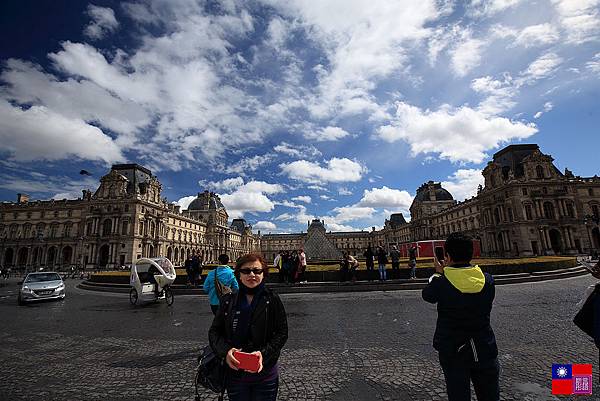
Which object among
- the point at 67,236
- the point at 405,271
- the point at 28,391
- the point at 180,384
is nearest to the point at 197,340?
the point at 180,384

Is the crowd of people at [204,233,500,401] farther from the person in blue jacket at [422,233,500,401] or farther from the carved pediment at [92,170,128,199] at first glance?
the carved pediment at [92,170,128,199]

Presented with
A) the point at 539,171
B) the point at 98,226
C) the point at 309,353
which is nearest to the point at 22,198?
the point at 98,226

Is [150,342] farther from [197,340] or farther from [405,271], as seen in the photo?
[405,271]

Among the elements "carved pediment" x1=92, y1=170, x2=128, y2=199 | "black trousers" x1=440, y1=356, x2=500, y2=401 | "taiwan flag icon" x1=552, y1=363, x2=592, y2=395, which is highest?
"carved pediment" x1=92, y1=170, x2=128, y2=199

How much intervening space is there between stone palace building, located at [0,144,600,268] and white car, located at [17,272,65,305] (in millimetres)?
24871

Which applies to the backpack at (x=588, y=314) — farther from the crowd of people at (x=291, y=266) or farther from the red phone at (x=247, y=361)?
the crowd of people at (x=291, y=266)

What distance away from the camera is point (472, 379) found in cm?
270

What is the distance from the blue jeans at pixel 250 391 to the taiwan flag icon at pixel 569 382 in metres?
4.25

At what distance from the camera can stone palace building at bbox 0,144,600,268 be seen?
1980 inches

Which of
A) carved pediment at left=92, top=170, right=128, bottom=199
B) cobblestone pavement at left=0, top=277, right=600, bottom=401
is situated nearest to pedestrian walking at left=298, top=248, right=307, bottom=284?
cobblestone pavement at left=0, top=277, right=600, bottom=401

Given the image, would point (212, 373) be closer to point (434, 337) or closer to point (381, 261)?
point (434, 337)

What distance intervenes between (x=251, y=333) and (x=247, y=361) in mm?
232

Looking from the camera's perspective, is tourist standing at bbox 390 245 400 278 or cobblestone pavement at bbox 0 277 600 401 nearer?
cobblestone pavement at bbox 0 277 600 401

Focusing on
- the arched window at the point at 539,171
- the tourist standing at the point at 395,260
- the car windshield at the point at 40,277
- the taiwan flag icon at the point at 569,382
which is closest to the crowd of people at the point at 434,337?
the taiwan flag icon at the point at 569,382
